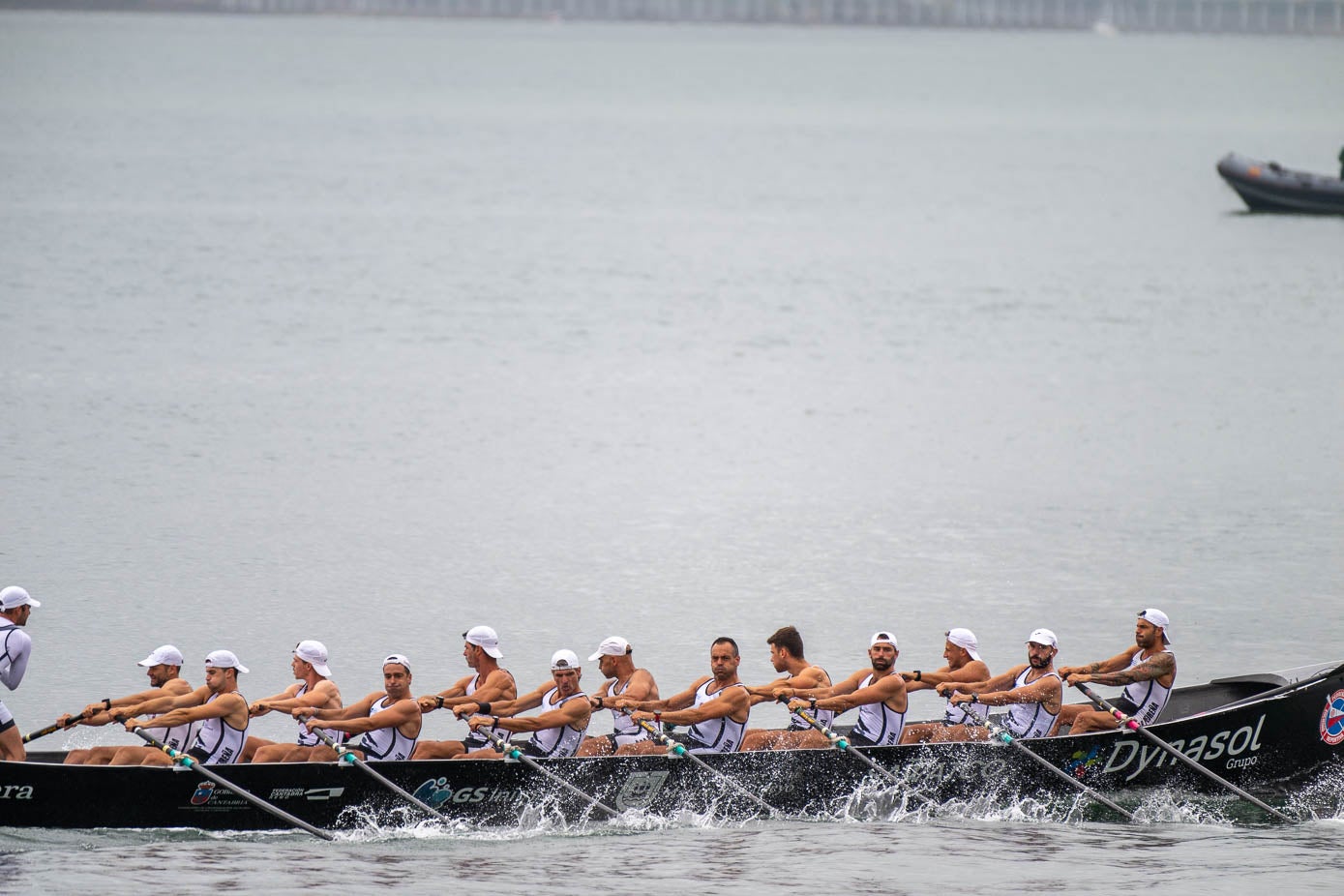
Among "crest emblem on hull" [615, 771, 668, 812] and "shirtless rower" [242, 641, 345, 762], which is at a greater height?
"shirtless rower" [242, 641, 345, 762]

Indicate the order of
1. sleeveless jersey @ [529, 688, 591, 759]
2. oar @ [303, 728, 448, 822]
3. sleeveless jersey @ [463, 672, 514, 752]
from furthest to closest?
sleeveless jersey @ [529, 688, 591, 759]
sleeveless jersey @ [463, 672, 514, 752]
oar @ [303, 728, 448, 822]

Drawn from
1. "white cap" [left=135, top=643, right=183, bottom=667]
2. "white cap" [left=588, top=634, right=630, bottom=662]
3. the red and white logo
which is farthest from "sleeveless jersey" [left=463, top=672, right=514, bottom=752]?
the red and white logo

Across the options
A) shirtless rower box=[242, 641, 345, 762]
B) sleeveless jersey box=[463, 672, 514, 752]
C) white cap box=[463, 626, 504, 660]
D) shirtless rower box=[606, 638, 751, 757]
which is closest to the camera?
shirtless rower box=[242, 641, 345, 762]

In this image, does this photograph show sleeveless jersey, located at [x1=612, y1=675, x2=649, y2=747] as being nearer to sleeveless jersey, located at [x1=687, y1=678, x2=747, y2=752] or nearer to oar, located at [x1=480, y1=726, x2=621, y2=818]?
sleeveless jersey, located at [x1=687, y1=678, x2=747, y2=752]

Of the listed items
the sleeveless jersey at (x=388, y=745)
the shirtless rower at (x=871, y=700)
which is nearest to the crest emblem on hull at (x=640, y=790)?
the shirtless rower at (x=871, y=700)

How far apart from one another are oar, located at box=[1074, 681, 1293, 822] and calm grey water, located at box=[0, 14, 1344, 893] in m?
0.26

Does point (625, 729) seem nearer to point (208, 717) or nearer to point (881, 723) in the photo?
point (881, 723)

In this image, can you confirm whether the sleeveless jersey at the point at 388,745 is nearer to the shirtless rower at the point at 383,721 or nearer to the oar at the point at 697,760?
the shirtless rower at the point at 383,721

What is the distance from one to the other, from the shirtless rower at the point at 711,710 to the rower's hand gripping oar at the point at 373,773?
5.39 ft

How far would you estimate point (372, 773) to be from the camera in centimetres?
1609

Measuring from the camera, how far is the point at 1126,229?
6838 centimetres

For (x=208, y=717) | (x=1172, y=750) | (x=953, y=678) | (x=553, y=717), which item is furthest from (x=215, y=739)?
(x=1172, y=750)

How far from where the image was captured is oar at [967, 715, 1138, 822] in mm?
17109

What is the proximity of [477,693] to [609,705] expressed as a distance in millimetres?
1125
